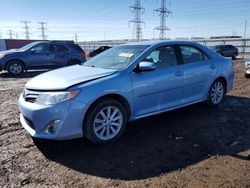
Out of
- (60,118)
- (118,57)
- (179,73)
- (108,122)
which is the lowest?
(108,122)

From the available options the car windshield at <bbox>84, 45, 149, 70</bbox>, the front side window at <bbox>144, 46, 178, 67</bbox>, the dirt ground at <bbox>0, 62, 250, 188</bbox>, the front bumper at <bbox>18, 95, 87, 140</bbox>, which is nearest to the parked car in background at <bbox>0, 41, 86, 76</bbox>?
the dirt ground at <bbox>0, 62, 250, 188</bbox>

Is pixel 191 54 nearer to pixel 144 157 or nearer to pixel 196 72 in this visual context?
pixel 196 72

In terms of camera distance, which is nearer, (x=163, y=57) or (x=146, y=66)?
(x=146, y=66)

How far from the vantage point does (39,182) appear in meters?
3.08

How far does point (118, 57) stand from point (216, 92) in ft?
8.60

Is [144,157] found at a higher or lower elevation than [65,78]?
lower

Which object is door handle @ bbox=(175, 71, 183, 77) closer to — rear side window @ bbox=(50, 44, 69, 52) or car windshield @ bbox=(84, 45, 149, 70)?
car windshield @ bbox=(84, 45, 149, 70)

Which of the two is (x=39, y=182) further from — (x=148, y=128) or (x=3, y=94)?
(x=3, y=94)

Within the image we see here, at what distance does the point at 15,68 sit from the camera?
12.2 meters

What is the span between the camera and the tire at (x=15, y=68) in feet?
39.7

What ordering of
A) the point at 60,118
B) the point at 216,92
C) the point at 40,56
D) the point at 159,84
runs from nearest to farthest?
the point at 60,118 → the point at 159,84 → the point at 216,92 → the point at 40,56

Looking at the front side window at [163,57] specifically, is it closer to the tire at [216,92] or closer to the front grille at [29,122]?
the tire at [216,92]

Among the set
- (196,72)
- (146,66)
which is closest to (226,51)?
(196,72)

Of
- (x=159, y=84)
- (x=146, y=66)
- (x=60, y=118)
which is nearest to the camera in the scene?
(x=60, y=118)
